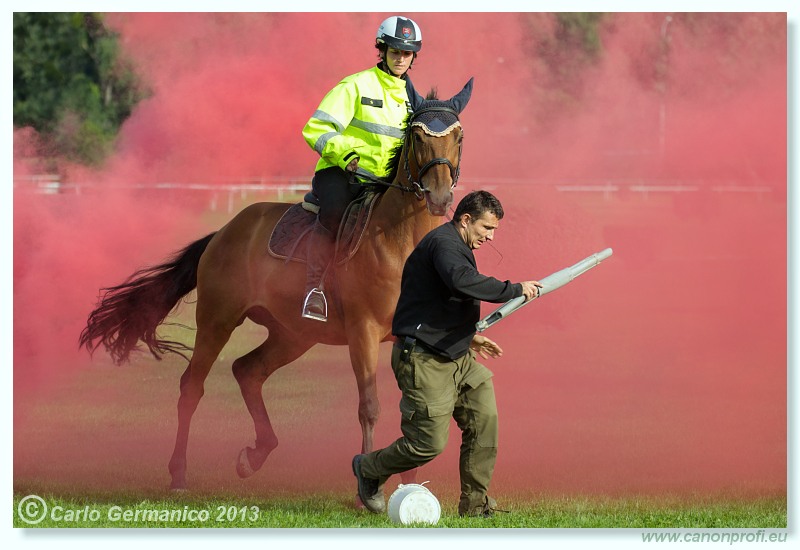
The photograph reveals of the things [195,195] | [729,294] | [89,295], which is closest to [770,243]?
[729,294]

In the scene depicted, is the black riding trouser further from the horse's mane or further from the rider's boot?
the horse's mane

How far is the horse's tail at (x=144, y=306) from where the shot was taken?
10141mm

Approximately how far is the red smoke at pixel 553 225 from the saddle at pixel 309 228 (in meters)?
1.64

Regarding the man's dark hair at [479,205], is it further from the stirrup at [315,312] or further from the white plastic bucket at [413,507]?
the stirrup at [315,312]

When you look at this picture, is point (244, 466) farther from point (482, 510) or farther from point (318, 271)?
point (482, 510)

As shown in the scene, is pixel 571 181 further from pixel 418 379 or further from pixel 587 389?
pixel 418 379

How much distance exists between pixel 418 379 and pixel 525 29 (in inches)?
392

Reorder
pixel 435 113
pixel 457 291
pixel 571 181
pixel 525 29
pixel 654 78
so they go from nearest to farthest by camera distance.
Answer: pixel 457 291 < pixel 435 113 < pixel 525 29 < pixel 654 78 < pixel 571 181

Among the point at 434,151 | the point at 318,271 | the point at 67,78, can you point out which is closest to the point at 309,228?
the point at 318,271

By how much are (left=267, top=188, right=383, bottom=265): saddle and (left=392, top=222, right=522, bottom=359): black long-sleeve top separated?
138 cm

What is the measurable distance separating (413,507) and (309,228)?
235 cm

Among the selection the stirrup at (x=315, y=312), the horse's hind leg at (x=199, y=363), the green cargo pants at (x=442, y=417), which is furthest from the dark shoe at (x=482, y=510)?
the horse's hind leg at (x=199, y=363)

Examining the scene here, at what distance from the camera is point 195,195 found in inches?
901

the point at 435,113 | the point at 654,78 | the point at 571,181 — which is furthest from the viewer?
the point at 571,181
